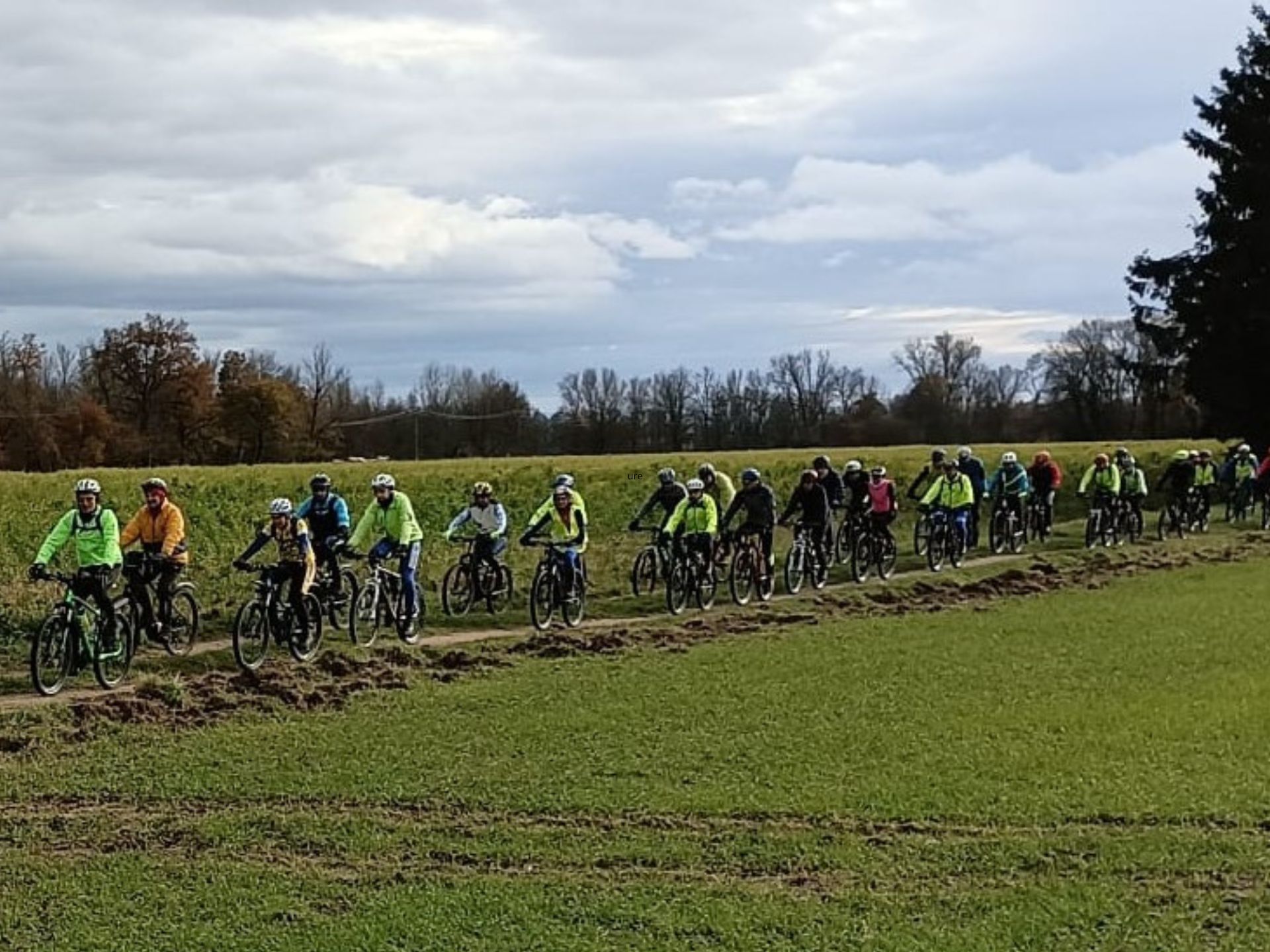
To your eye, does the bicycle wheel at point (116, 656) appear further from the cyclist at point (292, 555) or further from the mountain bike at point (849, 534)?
the mountain bike at point (849, 534)

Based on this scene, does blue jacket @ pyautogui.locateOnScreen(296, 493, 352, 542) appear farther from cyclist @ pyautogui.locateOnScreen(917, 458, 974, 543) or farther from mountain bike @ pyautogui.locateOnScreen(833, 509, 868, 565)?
cyclist @ pyautogui.locateOnScreen(917, 458, 974, 543)

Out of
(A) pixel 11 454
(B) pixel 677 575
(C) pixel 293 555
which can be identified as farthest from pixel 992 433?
(C) pixel 293 555

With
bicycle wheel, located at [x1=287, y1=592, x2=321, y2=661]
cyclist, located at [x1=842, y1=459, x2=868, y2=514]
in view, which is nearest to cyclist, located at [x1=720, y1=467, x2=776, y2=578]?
cyclist, located at [x1=842, y1=459, x2=868, y2=514]

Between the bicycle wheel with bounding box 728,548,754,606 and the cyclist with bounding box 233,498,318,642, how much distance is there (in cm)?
765

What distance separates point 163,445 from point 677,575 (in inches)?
2251

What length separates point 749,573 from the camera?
2205cm

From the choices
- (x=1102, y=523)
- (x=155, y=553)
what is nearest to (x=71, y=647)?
(x=155, y=553)

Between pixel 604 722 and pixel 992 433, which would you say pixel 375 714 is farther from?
pixel 992 433

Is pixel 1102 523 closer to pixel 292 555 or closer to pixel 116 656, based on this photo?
pixel 292 555

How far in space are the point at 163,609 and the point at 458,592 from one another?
485cm

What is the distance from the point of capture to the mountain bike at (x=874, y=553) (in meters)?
24.6

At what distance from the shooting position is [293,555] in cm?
1555

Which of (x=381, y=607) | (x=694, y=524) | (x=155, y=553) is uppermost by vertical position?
(x=155, y=553)

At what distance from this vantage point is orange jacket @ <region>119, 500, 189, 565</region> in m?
15.8
